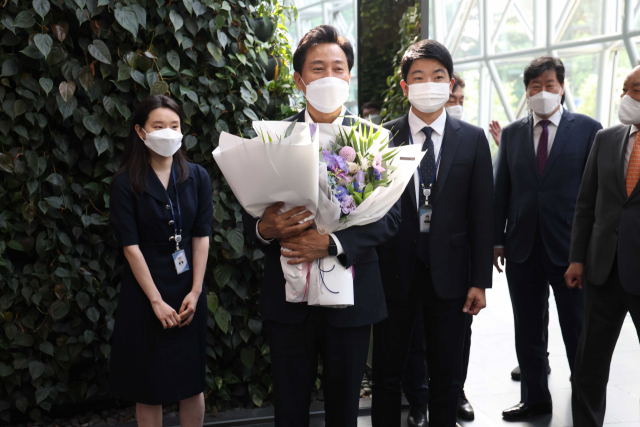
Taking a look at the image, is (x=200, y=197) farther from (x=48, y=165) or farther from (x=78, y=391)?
(x=78, y=391)

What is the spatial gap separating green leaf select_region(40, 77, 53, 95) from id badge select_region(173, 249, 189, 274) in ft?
4.01

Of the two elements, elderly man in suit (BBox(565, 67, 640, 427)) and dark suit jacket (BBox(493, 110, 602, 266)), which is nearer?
elderly man in suit (BBox(565, 67, 640, 427))

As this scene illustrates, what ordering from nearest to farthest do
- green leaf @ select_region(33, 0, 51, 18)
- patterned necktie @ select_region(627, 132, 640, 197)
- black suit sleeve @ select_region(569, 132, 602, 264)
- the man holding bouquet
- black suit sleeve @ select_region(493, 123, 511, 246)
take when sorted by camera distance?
the man holding bouquet
patterned necktie @ select_region(627, 132, 640, 197)
black suit sleeve @ select_region(569, 132, 602, 264)
green leaf @ select_region(33, 0, 51, 18)
black suit sleeve @ select_region(493, 123, 511, 246)

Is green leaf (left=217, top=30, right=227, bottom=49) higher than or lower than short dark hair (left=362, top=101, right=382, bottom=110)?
higher

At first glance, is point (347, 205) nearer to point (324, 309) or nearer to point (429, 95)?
point (324, 309)

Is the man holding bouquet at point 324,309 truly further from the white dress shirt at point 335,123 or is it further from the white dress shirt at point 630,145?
the white dress shirt at point 630,145

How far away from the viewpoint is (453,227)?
7.49ft

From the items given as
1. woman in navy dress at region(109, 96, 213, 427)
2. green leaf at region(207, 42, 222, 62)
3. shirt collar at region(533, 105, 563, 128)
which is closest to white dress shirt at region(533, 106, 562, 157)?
shirt collar at region(533, 105, 563, 128)

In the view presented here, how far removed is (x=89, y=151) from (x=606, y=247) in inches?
109

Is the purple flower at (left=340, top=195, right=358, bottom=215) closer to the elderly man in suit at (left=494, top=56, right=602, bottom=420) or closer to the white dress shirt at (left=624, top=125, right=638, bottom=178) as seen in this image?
the white dress shirt at (left=624, top=125, right=638, bottom=178)

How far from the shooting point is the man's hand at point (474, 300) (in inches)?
90.0

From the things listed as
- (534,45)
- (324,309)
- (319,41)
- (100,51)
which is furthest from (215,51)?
(534,45)

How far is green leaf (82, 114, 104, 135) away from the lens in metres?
2.94

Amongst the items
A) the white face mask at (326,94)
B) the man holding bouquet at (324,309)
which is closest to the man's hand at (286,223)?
the man holding bouquet at (324,309)
